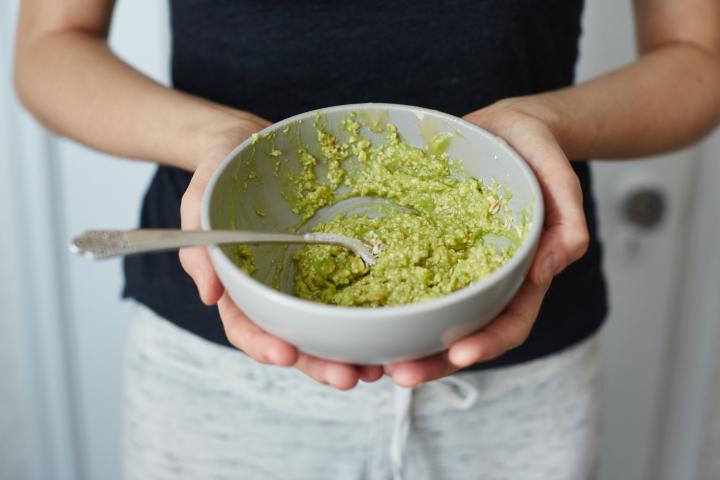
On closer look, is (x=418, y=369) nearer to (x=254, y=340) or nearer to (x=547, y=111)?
(x=254, y=340)

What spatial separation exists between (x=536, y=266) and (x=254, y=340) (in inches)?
8.9

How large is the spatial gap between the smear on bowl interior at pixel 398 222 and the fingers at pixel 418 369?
0.07 m

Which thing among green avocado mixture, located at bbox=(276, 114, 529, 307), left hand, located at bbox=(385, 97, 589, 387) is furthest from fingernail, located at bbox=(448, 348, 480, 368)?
green avocado mixture, located at bbox=(276, 114, 529, 307)

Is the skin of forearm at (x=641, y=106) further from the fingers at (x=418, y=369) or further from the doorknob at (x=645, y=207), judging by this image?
the doorknob at (x=645, y=207)

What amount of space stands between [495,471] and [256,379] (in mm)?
299

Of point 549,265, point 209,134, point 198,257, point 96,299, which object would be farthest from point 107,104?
point 96,299

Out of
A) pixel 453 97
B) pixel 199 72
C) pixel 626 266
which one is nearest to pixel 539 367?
pixel 453 97

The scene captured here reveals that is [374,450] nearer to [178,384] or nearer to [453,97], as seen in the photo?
[178,384]

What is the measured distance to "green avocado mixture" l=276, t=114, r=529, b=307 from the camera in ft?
2.43

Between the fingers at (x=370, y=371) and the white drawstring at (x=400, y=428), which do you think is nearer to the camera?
the fingers at (x=370, y=371)

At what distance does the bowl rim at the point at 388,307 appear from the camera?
Answer: 572mm

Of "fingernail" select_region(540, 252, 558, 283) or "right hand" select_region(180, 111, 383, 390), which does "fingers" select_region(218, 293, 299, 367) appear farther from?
→ "fingernail" select_region(540, 252, 558, 283)

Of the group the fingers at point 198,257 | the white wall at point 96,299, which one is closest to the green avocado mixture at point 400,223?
the fingers at point 198,257

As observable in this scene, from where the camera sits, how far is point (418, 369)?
65 cm
